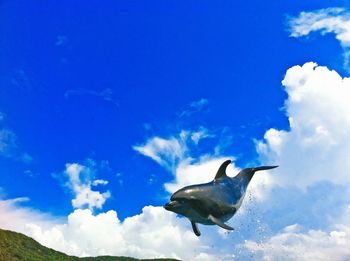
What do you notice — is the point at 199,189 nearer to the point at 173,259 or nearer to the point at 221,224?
the point at 221,224

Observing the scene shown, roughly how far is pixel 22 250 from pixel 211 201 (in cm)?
Result: 3009

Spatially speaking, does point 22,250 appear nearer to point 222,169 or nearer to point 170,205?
point 222,169

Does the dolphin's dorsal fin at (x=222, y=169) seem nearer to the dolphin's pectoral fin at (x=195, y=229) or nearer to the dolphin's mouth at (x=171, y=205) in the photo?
the dolphin's pectoral fin at (x=195, y=229)

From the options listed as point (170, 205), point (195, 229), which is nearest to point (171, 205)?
point (170, 205)

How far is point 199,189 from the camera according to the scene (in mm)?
18641

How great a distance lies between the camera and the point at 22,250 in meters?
43.6

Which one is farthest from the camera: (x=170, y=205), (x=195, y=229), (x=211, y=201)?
(x=195, y=229)

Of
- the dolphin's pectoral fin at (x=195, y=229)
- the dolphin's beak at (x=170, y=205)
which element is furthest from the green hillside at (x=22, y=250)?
the dolphin's beak at (x=170, y=205)

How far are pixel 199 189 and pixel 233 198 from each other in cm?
294

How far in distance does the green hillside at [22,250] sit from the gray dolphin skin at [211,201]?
88.9 feet

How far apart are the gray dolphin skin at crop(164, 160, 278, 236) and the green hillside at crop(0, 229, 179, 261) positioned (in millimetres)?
27087

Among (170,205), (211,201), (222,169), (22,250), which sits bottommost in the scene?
(170,205)

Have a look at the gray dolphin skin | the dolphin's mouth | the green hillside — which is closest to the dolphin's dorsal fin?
the gray dolphin skin

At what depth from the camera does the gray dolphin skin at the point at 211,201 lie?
18031 millimetres
